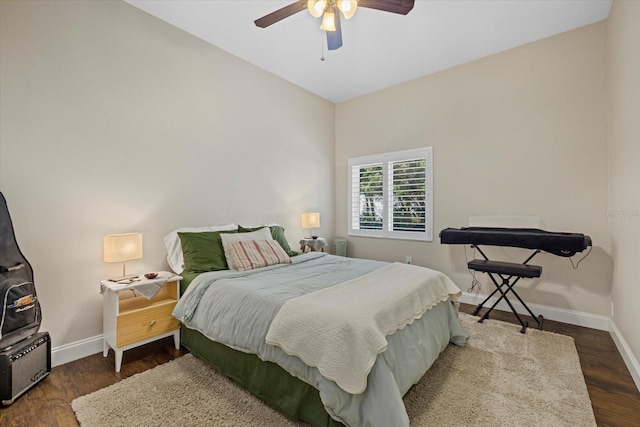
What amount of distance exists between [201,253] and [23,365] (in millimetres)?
1318

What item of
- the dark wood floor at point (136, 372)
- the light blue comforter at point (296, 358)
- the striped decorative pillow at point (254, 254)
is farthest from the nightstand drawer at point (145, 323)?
the striped decorative pillow at point (254, 254)

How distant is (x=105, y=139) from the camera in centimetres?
256

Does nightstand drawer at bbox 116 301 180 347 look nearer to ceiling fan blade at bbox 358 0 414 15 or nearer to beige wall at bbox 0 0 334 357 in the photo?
beige wall at bbox 0 0 334 357

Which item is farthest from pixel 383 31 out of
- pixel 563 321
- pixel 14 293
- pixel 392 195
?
pixel 14 293

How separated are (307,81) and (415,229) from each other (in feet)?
8.82

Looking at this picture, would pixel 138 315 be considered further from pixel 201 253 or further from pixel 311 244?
pixel 311 244

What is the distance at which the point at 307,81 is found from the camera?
4.32 m

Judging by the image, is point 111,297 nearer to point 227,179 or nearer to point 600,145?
point 227,179

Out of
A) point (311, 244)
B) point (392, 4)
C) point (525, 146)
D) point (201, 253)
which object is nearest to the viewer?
point (392, 4)

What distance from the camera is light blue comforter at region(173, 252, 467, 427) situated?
1.43m

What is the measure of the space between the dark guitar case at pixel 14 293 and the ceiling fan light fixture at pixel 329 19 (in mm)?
2540

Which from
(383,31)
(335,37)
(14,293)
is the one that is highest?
(383,31)

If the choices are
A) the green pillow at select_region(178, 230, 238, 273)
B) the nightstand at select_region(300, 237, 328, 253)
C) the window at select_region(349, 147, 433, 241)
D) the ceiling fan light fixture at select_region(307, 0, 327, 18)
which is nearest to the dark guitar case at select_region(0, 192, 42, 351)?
the green pillow at select_region(178, 230, 238, 273)

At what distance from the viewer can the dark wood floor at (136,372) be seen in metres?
1.71
